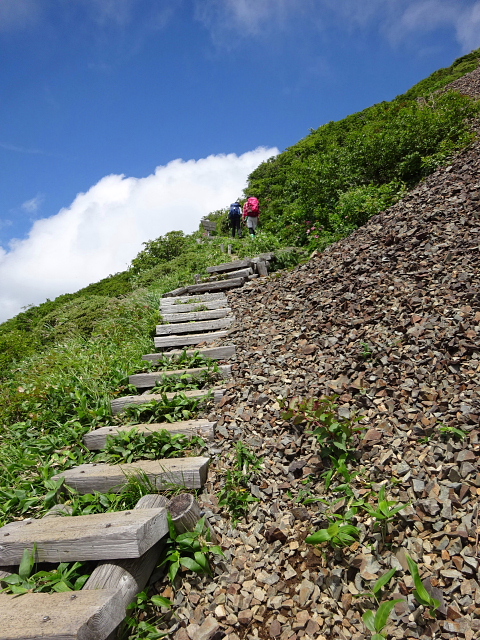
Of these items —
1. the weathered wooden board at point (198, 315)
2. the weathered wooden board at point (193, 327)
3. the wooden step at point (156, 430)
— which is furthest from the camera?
the weathered wooden board at point (198, 315)

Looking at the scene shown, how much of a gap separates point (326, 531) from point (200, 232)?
61.4 feet

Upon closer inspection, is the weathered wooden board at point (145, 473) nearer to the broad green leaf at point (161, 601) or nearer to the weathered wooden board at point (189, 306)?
the broad green leaf at point (161, 601)

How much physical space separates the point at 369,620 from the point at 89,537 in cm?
178

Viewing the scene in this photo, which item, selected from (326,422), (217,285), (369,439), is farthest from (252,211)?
(369,439)

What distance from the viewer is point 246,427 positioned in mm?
3934

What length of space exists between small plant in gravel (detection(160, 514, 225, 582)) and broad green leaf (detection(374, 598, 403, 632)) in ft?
3.53

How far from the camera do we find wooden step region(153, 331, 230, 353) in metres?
6.28

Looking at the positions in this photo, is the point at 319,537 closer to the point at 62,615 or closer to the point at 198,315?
the point at 62,615

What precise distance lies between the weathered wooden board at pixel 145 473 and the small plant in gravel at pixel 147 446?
0.48 ft

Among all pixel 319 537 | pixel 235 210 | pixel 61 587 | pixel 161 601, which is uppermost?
pixel 235 210

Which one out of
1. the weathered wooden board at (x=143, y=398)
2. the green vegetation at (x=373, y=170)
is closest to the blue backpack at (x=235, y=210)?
the green vegetation at (x=373, y=170)

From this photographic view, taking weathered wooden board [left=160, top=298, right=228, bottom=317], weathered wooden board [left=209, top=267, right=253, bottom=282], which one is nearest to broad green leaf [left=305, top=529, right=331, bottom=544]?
weathered wooden board [left=160, top=298, right=228, bottom=317]

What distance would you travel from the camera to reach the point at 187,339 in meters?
6.47

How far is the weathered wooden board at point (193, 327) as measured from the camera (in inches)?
266
